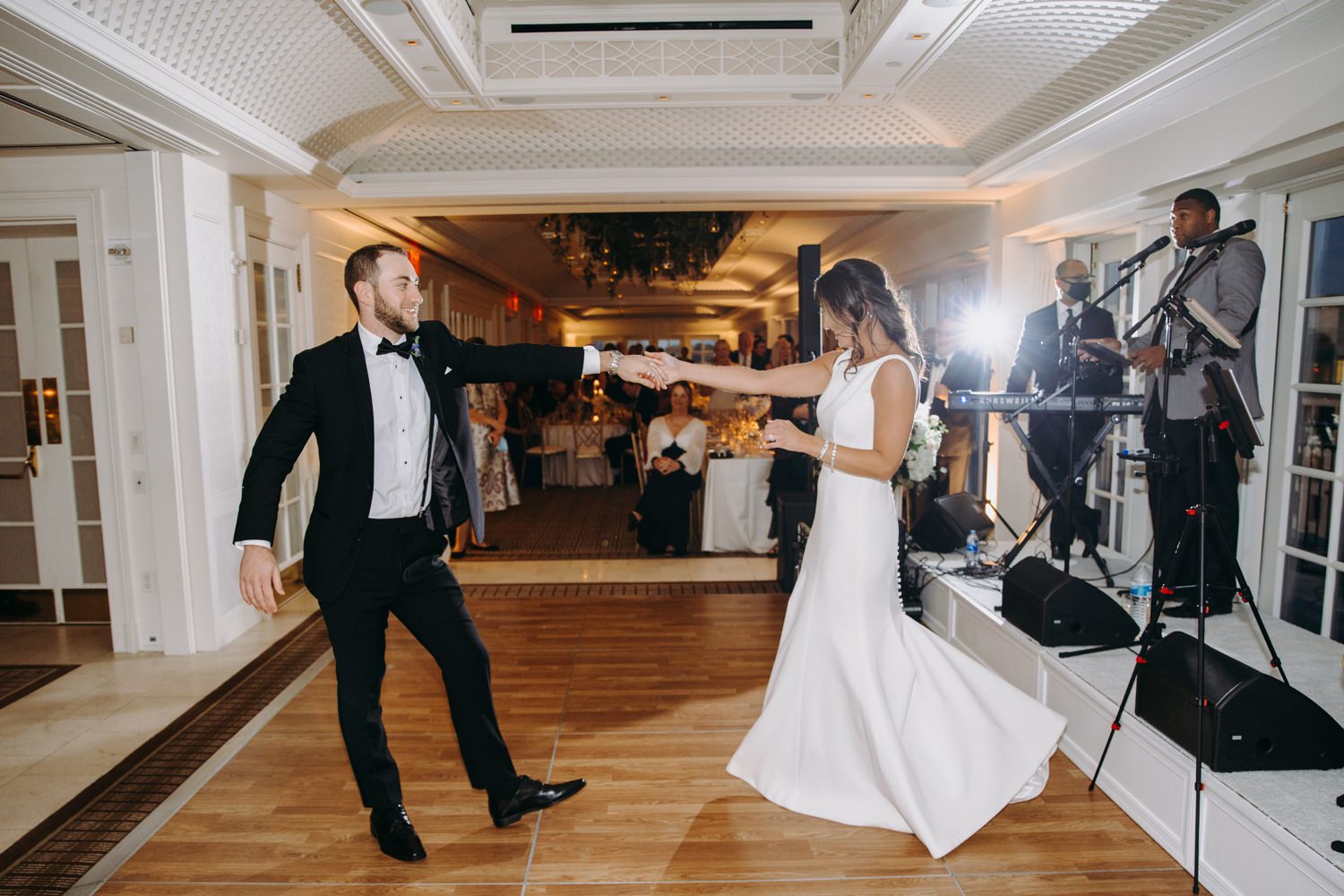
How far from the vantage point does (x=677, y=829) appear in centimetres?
279

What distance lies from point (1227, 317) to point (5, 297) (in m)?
6.42

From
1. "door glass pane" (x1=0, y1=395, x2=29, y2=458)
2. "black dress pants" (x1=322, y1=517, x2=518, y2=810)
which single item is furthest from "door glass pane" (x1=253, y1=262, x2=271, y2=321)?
"black dress pants" (x1=322, y1=517, x2=518, y2=810)

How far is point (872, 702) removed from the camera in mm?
2697

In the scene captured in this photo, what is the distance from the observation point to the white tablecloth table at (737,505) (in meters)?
6.78

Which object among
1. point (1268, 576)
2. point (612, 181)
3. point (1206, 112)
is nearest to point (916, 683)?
point (1268, 576)

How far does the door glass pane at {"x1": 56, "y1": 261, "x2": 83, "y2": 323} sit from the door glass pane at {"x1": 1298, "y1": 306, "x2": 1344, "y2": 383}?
6.52m

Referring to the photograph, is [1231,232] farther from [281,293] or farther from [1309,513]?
[281,293]

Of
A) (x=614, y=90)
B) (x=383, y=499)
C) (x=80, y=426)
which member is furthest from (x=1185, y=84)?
(x=80, y=426)

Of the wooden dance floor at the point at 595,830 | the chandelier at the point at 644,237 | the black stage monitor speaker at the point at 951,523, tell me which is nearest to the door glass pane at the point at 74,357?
the wooden dance floor at the point at 595,830

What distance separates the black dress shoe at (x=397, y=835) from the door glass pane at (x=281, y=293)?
4149 mm

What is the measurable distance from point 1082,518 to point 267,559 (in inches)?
165

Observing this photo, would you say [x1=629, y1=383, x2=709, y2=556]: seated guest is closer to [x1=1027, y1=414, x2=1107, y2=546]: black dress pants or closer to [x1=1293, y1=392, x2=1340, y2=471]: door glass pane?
[x1=1027, y1=414, x2=1107, y2=546]: black dress pants

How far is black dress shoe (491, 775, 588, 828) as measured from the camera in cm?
279

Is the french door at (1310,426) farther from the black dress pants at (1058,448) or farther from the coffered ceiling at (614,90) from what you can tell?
the black dress pants at (1058,448)
